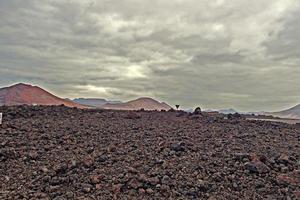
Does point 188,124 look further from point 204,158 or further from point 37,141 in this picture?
point 37,141

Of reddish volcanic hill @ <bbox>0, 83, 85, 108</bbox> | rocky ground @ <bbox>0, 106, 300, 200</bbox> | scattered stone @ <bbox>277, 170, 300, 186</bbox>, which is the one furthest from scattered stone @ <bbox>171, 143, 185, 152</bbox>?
reddish volcanic hill @ <bbox>0, 83, 85, 108</bbox>

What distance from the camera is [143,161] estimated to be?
6.26 m

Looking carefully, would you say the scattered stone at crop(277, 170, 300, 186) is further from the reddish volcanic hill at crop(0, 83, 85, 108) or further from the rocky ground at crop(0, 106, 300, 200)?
the reddish volcanic hill at crop(0, 83, 85, 108)

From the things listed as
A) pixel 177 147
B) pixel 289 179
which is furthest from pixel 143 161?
pixel 289 179

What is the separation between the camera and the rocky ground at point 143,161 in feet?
17.5

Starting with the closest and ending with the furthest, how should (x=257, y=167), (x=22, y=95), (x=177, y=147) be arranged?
(x=257, y=167) → (x=177, y=147) → (x=22, y=95)

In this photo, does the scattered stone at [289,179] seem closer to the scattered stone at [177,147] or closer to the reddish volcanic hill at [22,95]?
the scattered stone at [177,147]

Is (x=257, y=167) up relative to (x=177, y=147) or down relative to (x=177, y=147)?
down

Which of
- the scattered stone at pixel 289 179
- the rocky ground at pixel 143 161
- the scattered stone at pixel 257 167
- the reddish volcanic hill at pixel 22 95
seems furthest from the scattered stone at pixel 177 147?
the reddish volcanic hill at pixel 22 95

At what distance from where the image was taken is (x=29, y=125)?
28.1 ft

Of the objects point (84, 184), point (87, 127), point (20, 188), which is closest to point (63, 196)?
point (84, 184)

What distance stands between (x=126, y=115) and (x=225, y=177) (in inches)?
203

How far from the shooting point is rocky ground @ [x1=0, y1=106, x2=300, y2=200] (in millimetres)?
5340

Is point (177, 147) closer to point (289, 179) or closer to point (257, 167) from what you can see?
point (257, 167)
